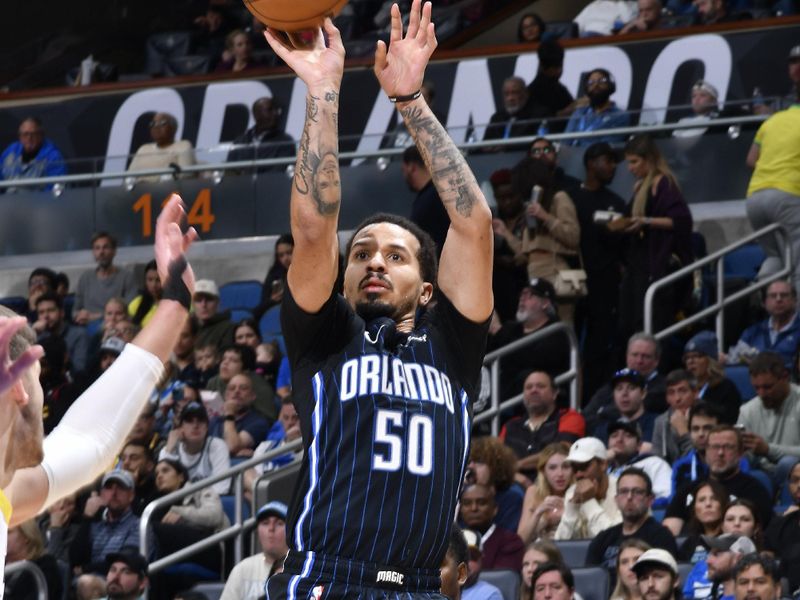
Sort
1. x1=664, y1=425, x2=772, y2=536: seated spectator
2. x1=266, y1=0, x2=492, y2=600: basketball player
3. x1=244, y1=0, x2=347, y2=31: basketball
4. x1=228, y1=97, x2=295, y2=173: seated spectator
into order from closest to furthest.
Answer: x1=266, y1=0, x2=492, y2=600: basketball player → x1=244, y1=0, x2=347, y2=31: basketball → x1=664, y1=425, x2=772, y2=536: seated spectator → x1=228, y1=97, x2=295, y2=173: seated spectator

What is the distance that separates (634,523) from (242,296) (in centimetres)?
621

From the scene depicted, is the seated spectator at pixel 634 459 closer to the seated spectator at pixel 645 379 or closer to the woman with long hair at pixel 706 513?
the seated spectator at pixel 645 379

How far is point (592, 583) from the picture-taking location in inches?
347

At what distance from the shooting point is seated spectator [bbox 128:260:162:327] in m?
13.8

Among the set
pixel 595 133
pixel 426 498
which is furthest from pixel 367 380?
pixel 595 133

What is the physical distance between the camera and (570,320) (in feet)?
41.0

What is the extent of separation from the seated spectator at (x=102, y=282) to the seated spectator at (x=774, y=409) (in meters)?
6.02

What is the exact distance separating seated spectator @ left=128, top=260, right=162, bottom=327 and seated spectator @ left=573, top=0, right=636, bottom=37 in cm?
480

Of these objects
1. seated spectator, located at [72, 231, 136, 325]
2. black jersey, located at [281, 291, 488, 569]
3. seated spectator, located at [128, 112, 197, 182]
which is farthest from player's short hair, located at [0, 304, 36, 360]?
seated spectator, located at [128, 112, 197, 182]

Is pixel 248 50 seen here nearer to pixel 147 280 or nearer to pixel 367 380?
pixel 147 280

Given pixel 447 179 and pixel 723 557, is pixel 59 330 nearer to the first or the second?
pixel 723 557

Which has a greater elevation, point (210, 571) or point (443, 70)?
point (443, 70)

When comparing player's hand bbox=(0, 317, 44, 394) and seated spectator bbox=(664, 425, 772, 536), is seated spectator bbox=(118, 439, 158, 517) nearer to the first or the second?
seated spectator bbox=(664, 425, 772, 536)

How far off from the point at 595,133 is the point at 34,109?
268 inches
